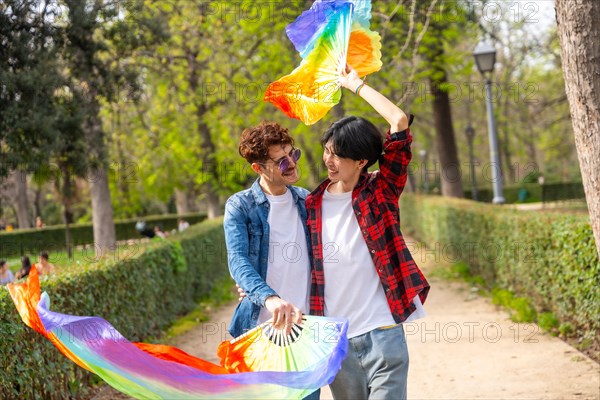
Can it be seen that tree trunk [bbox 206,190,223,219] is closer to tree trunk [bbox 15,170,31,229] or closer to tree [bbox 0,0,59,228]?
tree [bbox 0,0,59,228]

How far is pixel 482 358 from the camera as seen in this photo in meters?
7.82

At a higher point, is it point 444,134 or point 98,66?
point 98,66

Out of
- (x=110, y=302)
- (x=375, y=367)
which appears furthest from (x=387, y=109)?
(x=110, y=302)

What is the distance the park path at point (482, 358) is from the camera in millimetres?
6609

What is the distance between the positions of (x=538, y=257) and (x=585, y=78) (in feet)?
15.5

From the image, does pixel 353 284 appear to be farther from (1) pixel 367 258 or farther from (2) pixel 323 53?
(2) pixel 323 53

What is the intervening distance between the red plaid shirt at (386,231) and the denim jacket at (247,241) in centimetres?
14

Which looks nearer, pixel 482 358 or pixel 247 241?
pixel 247 241

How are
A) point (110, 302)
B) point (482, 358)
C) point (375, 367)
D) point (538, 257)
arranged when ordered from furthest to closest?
1. point (538, 257)
2. point (110, 302)
3. point (482, 358)
4. point (375, 367)

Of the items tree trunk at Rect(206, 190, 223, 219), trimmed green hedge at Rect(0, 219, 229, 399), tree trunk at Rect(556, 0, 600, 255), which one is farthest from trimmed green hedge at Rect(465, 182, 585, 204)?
tree trunk at Rect(556, 0, 600, 255)

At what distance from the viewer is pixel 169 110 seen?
86.1ft

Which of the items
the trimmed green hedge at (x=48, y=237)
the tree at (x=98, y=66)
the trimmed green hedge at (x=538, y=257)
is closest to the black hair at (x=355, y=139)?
the trimmed green hedge at (x=538, y=257)

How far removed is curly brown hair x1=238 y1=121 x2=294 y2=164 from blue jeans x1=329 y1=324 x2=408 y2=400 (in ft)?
3.19

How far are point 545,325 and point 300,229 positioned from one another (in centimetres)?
580
